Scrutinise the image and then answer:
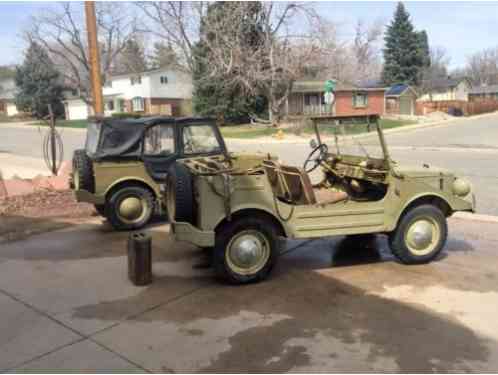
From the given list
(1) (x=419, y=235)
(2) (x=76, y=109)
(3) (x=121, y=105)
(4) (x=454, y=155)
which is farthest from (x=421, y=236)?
(2) (x=76, y=109)

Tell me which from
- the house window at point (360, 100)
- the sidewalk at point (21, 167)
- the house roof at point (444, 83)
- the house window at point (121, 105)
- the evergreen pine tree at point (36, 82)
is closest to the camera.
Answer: the sidewalk at point (21, 167)

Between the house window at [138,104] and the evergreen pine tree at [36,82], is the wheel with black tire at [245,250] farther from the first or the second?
the evergreen pine tree at [36,82]

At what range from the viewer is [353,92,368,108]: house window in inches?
1708

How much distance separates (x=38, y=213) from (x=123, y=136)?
2498mm

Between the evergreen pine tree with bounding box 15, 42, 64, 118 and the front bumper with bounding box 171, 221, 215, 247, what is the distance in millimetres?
53808

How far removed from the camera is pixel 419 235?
5.66 metres

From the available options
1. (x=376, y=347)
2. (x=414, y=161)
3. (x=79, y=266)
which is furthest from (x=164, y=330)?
(x=414, y=161)

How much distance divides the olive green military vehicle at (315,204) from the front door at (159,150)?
2058mm

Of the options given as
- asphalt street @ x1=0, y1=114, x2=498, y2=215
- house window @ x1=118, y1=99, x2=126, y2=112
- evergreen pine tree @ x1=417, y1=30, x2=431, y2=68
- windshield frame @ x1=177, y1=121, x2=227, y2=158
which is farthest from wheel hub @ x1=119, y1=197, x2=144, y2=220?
evergreen pine tree @ x1=417, y1=30, x2=431, y2=68

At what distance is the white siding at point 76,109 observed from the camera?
5597 cm

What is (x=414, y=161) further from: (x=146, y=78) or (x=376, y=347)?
(x=146, y=78)

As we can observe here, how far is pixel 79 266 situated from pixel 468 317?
14.2 feet

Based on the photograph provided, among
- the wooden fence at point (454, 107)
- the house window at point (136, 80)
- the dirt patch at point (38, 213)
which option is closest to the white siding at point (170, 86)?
the house window at point (136, 80)

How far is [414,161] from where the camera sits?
1598cm
